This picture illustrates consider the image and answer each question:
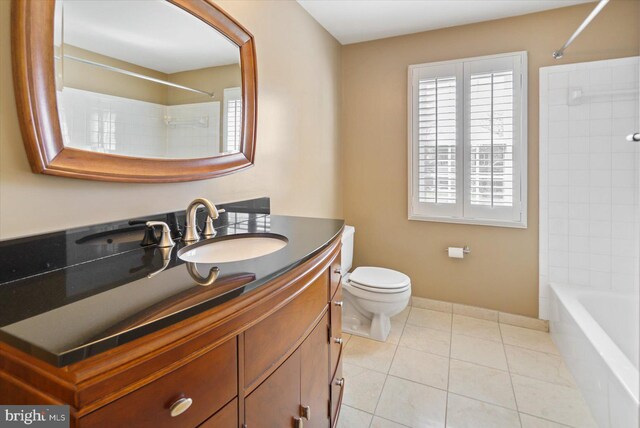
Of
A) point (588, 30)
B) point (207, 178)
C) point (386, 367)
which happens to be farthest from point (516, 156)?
point (207, 178)

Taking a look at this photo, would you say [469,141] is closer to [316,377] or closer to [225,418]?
[316,377]

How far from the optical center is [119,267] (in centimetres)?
94

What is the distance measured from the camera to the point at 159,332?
1.91 feet

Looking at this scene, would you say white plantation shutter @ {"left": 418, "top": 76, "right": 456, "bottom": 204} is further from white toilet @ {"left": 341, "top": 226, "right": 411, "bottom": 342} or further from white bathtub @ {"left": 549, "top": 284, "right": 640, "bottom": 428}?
white bathtub @ {"left": 549, "top": 284, "right": 640, "bottom": 428}

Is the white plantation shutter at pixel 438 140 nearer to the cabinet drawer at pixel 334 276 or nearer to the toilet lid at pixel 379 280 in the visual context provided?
the toilet lid at pixel 379 280

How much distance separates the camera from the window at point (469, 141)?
8.20 feet

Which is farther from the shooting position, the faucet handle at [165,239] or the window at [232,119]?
the window at [232,119]

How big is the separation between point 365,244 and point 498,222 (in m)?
1.11

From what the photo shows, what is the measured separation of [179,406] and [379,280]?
1932 mm

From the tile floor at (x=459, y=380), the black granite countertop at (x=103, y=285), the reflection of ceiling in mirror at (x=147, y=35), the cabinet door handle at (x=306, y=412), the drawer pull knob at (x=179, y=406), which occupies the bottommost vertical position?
the tile floor at (x=459, y=380)

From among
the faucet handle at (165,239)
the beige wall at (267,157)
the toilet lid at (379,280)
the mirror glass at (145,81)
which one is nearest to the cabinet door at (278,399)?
the faucet handle at (165,239)

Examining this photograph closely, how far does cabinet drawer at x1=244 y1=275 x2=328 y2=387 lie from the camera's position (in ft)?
2.66

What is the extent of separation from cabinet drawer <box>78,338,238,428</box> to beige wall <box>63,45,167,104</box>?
92 centimetres

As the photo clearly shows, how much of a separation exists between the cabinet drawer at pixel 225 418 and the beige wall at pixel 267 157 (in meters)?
0.72
